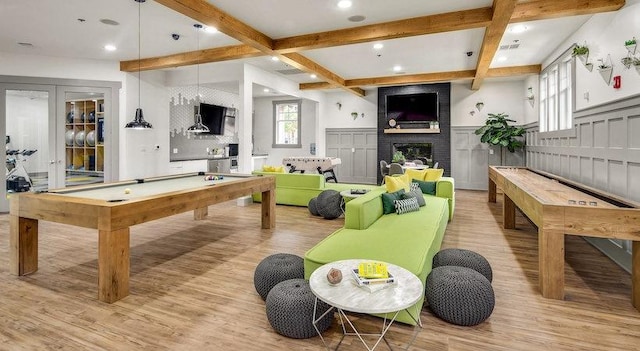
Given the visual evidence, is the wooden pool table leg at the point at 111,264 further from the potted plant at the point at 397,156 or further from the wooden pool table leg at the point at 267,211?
the potted plant at the point at 397,156

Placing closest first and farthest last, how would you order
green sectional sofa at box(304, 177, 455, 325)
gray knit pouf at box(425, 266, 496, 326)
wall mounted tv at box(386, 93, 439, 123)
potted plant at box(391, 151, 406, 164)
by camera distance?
gray knit pouf at box(425, 266, 496, 326), green sectional sofa at box(304, 177, 455, 325), wall mounted tv at box(386, 93, 439, 123), potted plant at box(391, 151, 406, 164)

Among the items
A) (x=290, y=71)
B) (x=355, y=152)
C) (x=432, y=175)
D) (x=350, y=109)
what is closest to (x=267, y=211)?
(x=432, y=175)

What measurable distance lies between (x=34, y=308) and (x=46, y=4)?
370cm

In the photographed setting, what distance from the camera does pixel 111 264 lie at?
2.93 metres

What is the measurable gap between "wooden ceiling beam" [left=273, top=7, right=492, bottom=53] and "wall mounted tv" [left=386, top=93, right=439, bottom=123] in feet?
18.3

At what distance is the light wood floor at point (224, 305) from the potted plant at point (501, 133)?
183 inches

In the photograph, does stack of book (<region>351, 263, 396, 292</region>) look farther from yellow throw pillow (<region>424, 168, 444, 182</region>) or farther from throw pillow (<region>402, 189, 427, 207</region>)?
yellow throw pillow (<region>424, 168, 444, 182</region>)

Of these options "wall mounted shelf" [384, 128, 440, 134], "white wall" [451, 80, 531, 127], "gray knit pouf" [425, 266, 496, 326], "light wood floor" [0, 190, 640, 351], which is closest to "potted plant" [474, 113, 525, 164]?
"white wall" [451, 80, 531, 127]

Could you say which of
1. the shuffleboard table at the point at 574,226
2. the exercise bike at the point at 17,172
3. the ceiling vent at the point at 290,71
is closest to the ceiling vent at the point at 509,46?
the shuffleboard table at the point at 574,226

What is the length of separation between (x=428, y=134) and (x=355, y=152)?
2.50 meters

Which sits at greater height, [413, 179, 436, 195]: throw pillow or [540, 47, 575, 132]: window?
[540, 47, 575, 132]: window

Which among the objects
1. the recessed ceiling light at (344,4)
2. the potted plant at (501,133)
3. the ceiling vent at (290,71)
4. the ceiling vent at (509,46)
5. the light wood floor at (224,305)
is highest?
the ceiling vent at (290,71)

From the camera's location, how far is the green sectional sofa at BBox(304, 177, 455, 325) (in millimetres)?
2771

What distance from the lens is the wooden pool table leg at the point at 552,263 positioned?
2.98m
